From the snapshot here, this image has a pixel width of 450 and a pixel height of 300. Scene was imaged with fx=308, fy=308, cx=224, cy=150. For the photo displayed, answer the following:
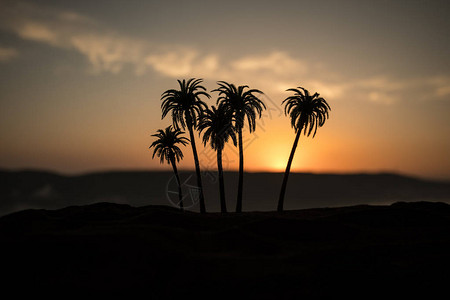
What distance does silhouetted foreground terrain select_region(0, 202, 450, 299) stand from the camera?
7254 mm

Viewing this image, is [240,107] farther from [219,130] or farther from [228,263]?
[228,263]

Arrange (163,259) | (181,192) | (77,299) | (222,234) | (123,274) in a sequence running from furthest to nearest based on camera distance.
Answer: (181,192), (222,234), (163,259), (123,274), (77,299)

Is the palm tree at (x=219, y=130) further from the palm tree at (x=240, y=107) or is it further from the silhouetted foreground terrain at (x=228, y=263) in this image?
the silhouetted foreground terrain at (x=228, y=263)

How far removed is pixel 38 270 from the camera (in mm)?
8102

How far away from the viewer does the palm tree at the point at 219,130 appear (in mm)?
31234

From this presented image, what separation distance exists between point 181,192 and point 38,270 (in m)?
32.7

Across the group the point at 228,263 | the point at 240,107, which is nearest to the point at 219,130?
the point at 240,107

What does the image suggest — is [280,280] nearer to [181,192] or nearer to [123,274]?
[123,274]

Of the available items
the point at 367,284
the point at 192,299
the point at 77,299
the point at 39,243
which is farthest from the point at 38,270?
the point at 367,284

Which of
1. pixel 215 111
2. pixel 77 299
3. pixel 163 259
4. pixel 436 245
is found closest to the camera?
pixel 77 299

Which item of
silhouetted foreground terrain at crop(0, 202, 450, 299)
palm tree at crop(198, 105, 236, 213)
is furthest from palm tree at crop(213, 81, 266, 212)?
silhouetted foreground terrain at crop(0, 202, 450, 299)

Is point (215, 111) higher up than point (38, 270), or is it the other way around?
point (215, 111)

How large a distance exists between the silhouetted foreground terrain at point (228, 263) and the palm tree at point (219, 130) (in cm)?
1816

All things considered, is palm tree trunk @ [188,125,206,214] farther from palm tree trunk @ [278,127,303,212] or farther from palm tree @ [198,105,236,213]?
palm tree trunk @ [278,127,303,212]
